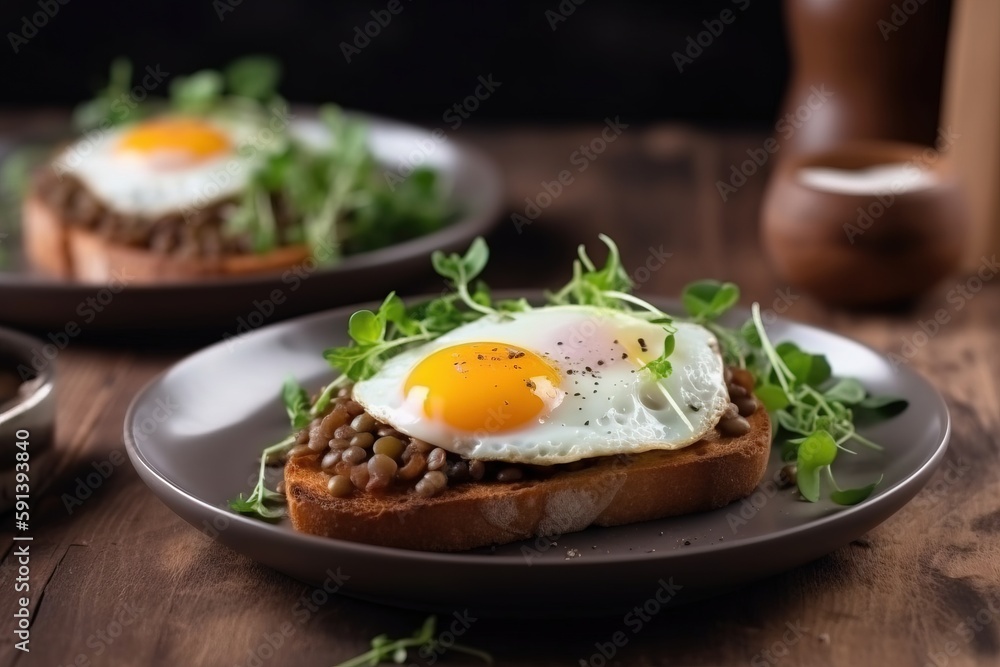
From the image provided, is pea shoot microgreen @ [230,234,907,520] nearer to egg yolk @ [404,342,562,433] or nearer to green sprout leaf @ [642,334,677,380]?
green sprout leaf @ [642,334,677,380]

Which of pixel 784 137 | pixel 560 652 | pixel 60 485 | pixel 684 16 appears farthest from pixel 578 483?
pixel 684 16

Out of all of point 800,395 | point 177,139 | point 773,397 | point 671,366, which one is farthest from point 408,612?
point 177,139

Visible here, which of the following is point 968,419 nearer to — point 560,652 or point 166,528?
point 560,652

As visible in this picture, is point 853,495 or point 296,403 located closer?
point 853,495

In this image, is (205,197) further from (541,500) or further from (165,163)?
(541,500)

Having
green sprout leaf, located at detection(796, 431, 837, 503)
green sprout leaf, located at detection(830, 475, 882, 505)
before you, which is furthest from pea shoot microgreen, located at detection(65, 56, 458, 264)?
green sprout leaf, located at detection(830, 475, 882, 505)

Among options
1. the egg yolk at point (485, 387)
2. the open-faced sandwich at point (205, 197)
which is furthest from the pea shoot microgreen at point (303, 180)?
the egg yolk at point (485, 387)

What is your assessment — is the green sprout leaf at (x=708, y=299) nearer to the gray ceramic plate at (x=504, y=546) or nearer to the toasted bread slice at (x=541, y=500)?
the gray ceramic plate at (x=504, y=546)
